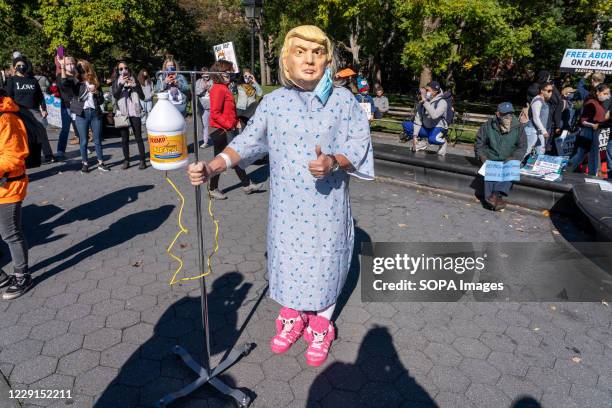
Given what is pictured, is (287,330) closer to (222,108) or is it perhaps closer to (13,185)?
(13,185)

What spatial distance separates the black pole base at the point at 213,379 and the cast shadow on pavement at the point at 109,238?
2.20 m

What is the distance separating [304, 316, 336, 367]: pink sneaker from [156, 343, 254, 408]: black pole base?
19.5 inches

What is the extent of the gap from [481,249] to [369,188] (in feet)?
8.88

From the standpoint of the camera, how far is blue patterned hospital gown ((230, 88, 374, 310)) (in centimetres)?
269

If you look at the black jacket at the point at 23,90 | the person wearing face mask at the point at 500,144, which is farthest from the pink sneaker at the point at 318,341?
the black jacket at the point at 23,90

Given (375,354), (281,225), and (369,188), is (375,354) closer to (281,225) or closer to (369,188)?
(281,225)

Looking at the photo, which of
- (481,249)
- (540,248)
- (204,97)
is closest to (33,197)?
(204,97)

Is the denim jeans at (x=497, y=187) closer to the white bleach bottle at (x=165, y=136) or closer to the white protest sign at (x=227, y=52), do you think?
the white bleach bottle at (x=165, y=136)

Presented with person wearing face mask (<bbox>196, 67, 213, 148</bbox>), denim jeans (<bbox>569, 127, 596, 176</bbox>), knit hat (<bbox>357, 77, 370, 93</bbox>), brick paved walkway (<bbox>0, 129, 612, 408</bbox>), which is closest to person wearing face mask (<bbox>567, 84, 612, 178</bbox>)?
denim jeans (<bbox>569, 127, 596, 176</bbox>)

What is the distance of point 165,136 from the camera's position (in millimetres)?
2389

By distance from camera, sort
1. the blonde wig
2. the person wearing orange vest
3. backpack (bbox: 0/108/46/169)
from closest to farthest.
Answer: the blonde wig
the person wearing orange vest
backpack (bbox: 0/108/46/169)

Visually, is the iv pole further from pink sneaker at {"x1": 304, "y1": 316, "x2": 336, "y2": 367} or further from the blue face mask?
the blue face mask

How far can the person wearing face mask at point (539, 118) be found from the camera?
846cm

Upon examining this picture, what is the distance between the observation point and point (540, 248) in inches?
210
